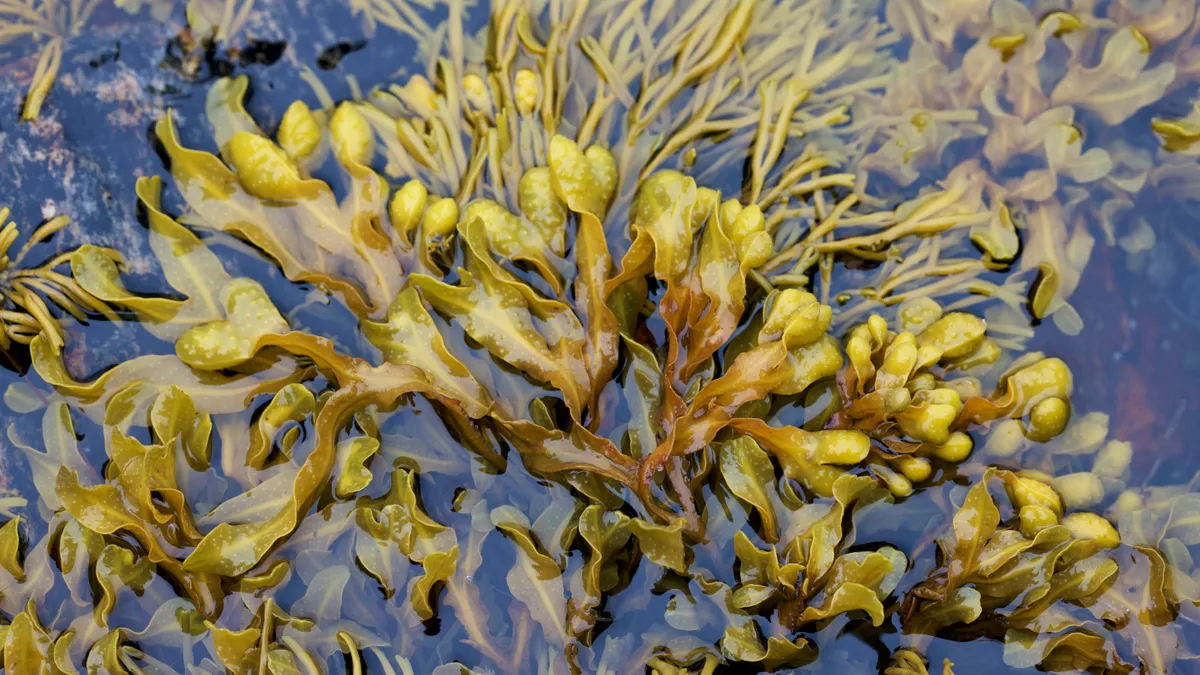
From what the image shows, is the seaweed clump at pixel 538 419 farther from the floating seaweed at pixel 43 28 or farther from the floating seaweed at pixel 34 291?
the floating seaweed at pixel 43 28

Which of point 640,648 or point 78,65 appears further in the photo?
point 78,65

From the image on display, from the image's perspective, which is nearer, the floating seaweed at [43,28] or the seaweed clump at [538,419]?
the seaweed clump at [538,419]

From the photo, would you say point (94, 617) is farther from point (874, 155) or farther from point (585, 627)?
point (874, 155)

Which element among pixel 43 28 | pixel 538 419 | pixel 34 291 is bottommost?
pixel 538 419

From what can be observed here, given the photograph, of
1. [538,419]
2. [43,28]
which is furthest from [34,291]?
[538,419]

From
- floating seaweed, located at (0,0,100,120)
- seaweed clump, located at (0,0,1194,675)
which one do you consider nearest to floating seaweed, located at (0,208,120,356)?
seaweed clump, located at (0,0,1194,675)

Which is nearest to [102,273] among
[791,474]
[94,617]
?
[94,617]

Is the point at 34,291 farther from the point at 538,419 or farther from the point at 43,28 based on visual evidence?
the point at 538,419

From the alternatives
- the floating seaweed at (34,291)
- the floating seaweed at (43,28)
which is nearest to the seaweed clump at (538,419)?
the floating seaweed at (34,291)

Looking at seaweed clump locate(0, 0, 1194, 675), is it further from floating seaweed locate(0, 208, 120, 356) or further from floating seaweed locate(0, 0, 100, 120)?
floating seaweed locate(0, 0, 100, 120)
